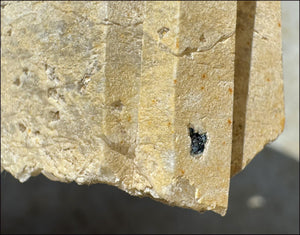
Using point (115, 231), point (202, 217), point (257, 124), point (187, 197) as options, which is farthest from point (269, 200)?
point (187, 197)

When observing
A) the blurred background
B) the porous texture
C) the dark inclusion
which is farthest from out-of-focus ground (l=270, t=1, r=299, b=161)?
the dark inclusion

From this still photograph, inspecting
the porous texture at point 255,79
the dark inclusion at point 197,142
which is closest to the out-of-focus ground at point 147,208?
the porous texture at point 255,79

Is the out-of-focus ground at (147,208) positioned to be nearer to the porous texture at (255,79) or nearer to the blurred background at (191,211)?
the blurred background at (191,211)

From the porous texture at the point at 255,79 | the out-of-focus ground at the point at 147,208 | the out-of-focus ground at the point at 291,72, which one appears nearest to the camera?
the porous texture at the point at 255,79

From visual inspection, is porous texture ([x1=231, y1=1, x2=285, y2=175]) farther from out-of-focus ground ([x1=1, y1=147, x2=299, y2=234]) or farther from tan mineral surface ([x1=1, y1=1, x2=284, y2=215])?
out-of-focus ground ([x1=1, y1=147, x2=299, y2=234])

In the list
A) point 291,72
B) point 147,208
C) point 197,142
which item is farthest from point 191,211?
point 197,142

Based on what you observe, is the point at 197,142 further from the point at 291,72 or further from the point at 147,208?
the point at 147,208

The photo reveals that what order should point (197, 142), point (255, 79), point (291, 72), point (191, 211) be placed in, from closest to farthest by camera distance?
point (197, 142), point (255, 79), point (291, 72), point (191, 211)

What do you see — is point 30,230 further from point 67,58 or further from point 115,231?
point 67,58

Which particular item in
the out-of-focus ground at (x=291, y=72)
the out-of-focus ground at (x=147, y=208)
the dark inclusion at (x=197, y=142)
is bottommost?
the out-of-focus ground at (x=147, y=208)
